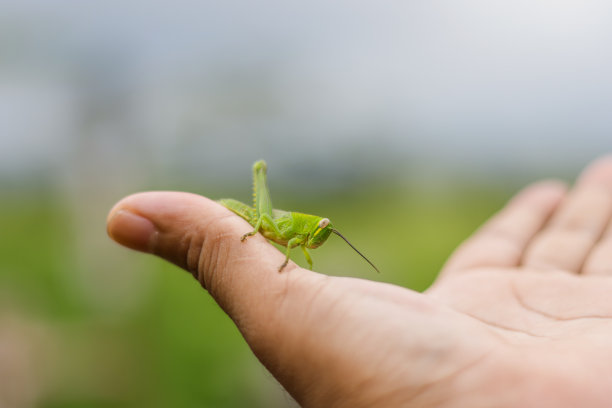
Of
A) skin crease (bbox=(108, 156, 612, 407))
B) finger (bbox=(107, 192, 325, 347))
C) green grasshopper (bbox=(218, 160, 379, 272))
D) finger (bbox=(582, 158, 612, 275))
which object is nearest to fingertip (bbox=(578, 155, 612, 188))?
finger (bbox=(582, 158, 612, 275))

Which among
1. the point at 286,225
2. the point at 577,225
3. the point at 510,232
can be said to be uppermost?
the point at 286,225

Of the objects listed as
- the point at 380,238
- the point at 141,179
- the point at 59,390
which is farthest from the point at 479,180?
the point at 59,390

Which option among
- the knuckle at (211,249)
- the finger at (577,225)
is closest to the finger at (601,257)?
the finger at (577,225)

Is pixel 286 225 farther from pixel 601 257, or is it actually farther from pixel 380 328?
pixel 601 257

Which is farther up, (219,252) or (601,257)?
(219,252)

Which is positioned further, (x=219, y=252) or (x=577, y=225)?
(x=577, y=225)

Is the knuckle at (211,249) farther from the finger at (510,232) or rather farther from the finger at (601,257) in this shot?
the finger at (601,257)

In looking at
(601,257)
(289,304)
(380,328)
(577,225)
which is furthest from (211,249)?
(577,225)
